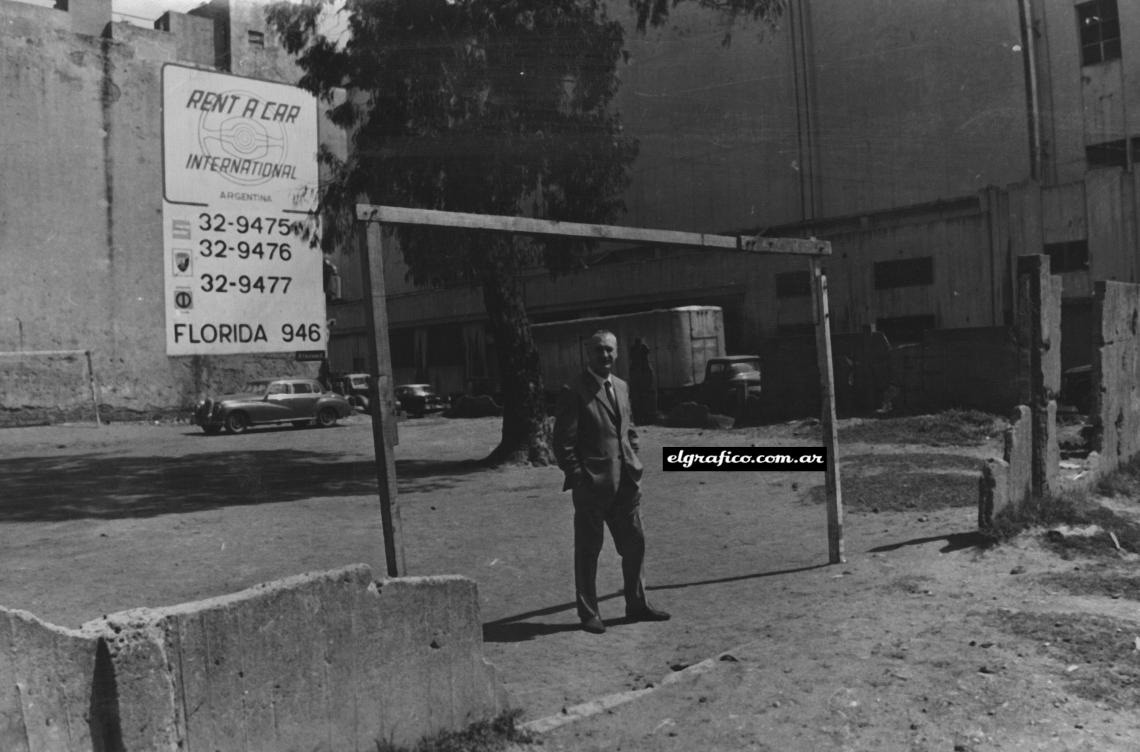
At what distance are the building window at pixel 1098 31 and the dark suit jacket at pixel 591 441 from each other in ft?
82.0

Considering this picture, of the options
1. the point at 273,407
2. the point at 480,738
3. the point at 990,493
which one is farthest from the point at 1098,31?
the point at 480,738

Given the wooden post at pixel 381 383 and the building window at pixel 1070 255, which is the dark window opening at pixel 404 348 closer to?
the building window at pixel 1070 255

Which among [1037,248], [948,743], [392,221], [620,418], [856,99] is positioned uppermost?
[856,99]

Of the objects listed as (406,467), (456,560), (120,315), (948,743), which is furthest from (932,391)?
(120,315)

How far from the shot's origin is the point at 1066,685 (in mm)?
4941

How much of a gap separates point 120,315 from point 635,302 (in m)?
16.3

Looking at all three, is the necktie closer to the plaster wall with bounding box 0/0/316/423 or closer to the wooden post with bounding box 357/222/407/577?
the wooden post with bounding box 357/222/407/577

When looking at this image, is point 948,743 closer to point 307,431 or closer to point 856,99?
point 307,431

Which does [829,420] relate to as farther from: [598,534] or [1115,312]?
[1115,312]

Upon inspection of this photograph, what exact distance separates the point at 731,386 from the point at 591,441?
1775cm

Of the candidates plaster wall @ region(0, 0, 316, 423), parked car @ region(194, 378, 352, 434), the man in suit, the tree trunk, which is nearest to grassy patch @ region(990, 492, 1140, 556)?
the man in suit

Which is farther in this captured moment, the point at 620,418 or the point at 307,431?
the point at 307,431

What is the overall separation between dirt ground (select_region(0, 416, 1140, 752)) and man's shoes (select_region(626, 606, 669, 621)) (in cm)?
9

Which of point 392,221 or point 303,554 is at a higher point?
point 392,221
